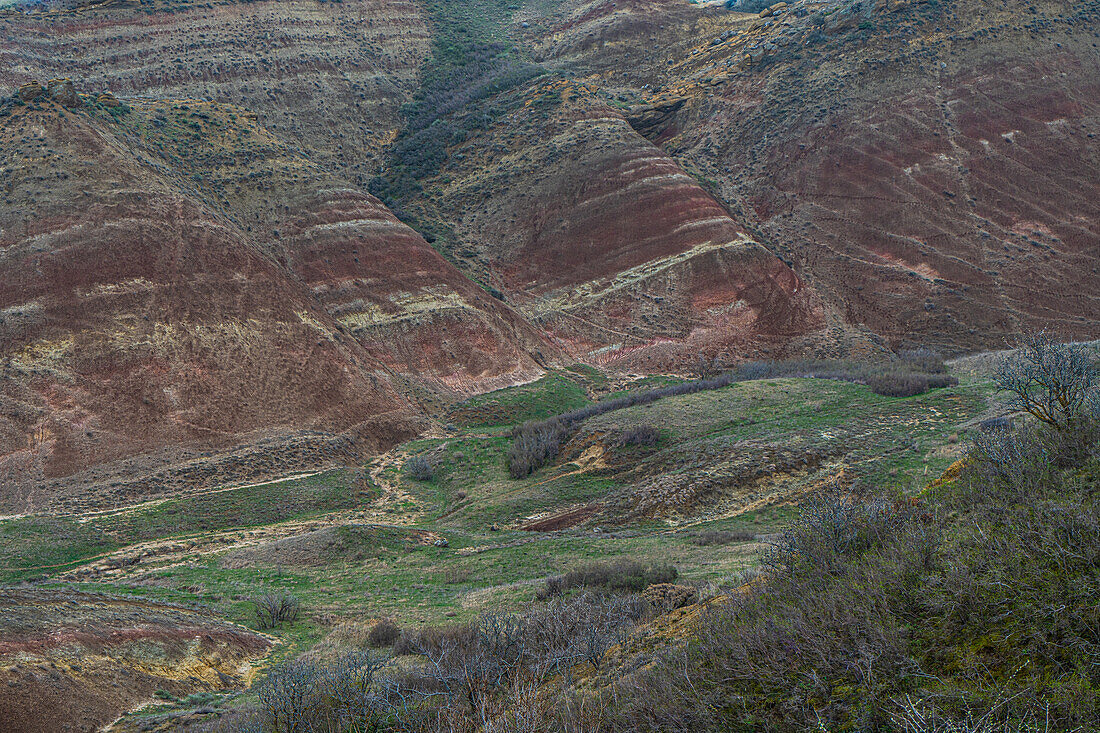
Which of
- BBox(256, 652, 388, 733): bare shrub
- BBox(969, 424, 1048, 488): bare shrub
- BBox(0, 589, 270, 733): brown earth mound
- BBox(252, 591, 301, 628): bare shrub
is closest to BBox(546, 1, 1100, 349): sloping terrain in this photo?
BBox(969, 424, 1048, 488): bare shrub

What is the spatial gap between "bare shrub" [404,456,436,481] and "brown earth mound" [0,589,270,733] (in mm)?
11633

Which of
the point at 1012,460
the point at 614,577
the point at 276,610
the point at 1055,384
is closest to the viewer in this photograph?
the point at 1012,460

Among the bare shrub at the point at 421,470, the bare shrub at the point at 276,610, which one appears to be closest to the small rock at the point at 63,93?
the bare shrub at the point at 421,470

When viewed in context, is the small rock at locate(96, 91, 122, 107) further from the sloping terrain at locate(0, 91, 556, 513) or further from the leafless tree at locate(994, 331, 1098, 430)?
the leafless tree at locate(994, 331, 1098, 430)

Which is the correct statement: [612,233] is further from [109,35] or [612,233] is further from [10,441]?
[109,35]

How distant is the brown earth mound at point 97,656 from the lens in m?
7.34

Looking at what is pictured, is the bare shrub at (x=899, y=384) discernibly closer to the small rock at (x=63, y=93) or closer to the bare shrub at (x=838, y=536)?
the bare shrub at (x=838, y=536)

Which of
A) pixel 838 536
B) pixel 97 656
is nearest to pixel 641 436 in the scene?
pixel 838 536

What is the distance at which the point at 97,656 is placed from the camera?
8.49m

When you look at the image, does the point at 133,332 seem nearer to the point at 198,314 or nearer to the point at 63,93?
the point at 198,314

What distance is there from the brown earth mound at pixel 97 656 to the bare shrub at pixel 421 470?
11.6m

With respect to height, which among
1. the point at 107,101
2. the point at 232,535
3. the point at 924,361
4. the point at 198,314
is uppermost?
the point at 107,101

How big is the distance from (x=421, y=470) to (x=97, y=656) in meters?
14.7

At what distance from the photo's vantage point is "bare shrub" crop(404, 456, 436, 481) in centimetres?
2308
